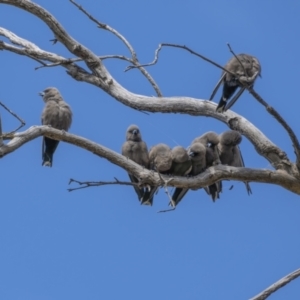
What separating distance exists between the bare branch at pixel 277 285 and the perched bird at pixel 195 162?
1603mm

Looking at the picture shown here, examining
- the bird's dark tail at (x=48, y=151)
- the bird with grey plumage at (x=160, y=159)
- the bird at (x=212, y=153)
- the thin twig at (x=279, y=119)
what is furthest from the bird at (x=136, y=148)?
the thin twig at (x=279, y=119)

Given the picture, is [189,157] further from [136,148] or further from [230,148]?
[136,148]

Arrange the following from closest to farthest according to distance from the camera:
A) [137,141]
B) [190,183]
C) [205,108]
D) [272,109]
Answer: [272,109] < [190,183] < [205,108] < [137,141]

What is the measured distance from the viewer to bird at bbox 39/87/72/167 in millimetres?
9445

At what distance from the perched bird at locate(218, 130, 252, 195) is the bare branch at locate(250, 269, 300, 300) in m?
2.12

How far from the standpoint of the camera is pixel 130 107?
8047mm

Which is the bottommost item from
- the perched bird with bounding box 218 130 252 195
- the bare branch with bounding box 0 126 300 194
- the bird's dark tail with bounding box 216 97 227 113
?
the bare branch with bounding box 0 126 300 194

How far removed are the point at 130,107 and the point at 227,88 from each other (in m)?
0.96

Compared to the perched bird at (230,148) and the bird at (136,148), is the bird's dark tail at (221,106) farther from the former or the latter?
the bird at (136,148)

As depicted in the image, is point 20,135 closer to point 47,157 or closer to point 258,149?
point 258,149

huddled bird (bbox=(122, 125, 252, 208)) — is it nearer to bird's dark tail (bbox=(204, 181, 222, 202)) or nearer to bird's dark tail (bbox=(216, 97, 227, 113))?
bird's dark tail (bbox=(204, 181, 222, 202))

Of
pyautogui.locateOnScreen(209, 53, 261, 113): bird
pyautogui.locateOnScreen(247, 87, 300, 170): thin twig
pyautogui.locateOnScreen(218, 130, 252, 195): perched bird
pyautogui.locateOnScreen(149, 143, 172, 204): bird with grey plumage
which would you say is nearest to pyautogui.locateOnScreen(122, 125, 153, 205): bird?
pyautogui.locateOnScreen(149, 143, 172, 204): bird with grey plumage

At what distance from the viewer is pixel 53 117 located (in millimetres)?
9664

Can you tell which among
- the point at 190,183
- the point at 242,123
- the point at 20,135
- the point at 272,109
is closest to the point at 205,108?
the point at 242,123
